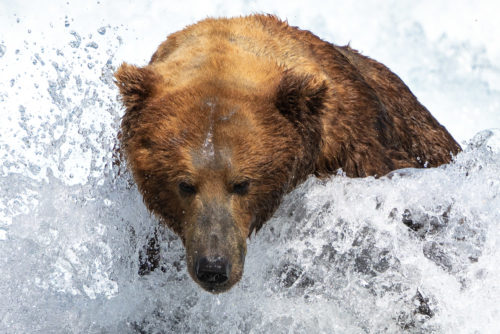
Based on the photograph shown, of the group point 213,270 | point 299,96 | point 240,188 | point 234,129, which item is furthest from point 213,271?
point 299,96

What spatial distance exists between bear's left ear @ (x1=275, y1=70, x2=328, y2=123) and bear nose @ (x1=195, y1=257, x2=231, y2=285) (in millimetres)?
915

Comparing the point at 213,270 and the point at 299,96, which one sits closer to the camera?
the point at 213,270

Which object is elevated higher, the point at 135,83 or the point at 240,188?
the point at 135,83

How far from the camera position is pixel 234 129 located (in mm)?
4207

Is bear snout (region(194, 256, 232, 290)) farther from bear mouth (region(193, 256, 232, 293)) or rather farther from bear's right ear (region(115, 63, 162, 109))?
bear's right ear (region(115, 63, 162, 109))

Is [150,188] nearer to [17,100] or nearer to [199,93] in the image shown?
[199,93]

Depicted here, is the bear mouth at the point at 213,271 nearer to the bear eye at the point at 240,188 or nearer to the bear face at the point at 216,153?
the bear face at the point at 216,153

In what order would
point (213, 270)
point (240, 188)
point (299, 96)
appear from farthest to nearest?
point (299, 96) < point (240, 188) < point (213, 270)

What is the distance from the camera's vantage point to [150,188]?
178 inches

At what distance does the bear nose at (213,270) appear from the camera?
13.0 ft

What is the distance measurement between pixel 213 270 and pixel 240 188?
498mm

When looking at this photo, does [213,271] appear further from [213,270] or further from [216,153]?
[216,153]

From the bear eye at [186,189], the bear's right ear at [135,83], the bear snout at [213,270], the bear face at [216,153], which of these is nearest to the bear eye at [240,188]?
the bear face at [216,153]

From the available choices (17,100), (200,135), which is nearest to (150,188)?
(200,135)
